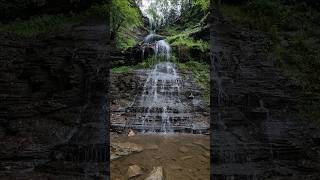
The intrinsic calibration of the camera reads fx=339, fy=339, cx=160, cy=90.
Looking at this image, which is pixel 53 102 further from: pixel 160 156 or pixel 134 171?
pixel 160 156

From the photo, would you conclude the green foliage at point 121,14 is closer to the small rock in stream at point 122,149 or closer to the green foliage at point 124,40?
the green foliage at point 124,40

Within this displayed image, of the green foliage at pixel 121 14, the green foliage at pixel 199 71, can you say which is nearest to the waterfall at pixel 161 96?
the green foliage at pixel 199 71

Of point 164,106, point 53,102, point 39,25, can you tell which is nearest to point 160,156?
point 53,102

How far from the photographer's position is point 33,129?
6.58m

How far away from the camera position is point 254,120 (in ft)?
22.2

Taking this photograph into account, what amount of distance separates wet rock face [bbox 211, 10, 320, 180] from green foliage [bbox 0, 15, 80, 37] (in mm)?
3893

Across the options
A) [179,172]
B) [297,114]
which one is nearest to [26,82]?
[179,172]

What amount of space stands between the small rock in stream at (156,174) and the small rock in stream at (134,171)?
9.9 inches

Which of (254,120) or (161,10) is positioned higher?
(161,10)

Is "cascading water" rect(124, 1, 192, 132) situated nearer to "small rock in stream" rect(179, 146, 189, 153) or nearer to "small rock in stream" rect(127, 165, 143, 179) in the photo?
"small rock in stream" rect(179, 146, 189, 153)

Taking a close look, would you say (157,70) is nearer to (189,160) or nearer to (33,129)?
(189,160)

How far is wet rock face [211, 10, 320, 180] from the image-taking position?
6113mm

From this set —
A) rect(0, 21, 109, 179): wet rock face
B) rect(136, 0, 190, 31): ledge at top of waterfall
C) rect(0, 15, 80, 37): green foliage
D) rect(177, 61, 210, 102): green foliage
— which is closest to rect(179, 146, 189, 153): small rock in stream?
rect(0, 21, 109, 179): wet rock face

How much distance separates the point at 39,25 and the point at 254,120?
5.63 m
